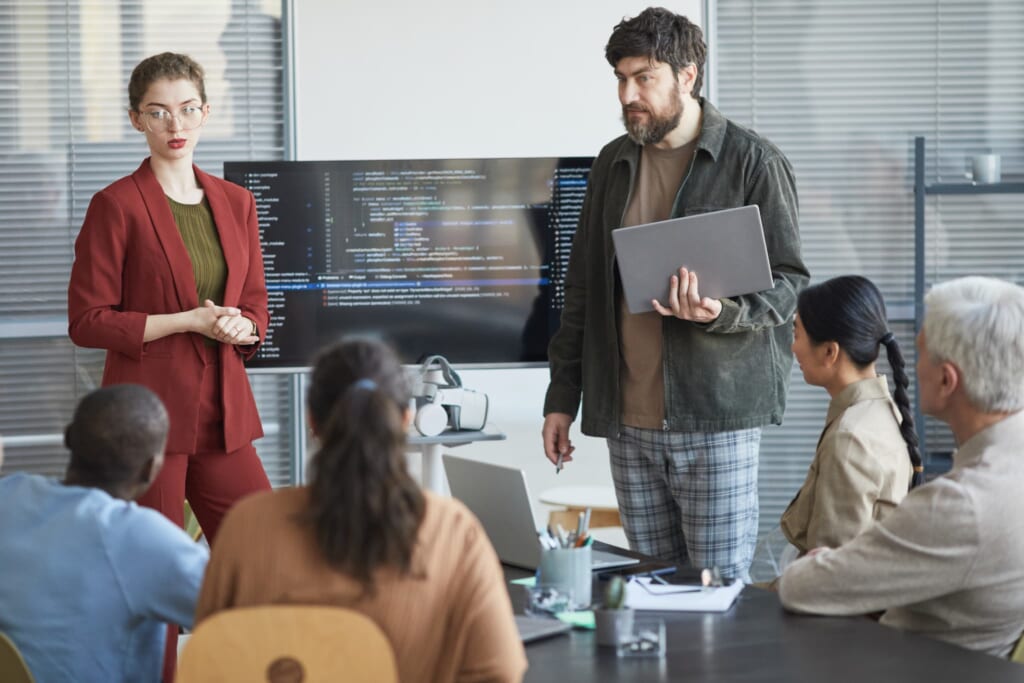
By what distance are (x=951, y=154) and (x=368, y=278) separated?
2.23 m

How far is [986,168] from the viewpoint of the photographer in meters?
4.37

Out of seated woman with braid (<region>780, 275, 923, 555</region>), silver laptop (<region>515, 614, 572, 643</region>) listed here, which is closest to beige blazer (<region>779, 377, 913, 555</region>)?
seated woman with braid (<region>780, 275, 923, 555</region>)

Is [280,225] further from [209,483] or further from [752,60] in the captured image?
[752,60]

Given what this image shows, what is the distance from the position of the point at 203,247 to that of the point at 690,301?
1.20 metres

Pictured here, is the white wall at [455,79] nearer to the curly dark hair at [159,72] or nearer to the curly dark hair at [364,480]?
the curly dark hair at [159,72]

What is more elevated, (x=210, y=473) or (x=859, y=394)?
(x=859, y=394)

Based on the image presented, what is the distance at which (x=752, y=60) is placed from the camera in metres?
4.53

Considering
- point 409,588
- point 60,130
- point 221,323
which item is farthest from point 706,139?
point 60,130

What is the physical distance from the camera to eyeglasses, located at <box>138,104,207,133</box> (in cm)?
288

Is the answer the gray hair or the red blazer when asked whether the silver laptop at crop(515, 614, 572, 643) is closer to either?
the gray hair

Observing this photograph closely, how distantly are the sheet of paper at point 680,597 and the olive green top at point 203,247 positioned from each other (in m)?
1.40

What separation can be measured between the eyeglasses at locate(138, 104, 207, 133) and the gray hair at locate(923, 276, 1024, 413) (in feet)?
5.99

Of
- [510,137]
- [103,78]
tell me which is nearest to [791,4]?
[510,137]

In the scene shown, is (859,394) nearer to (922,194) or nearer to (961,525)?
(961,525)
